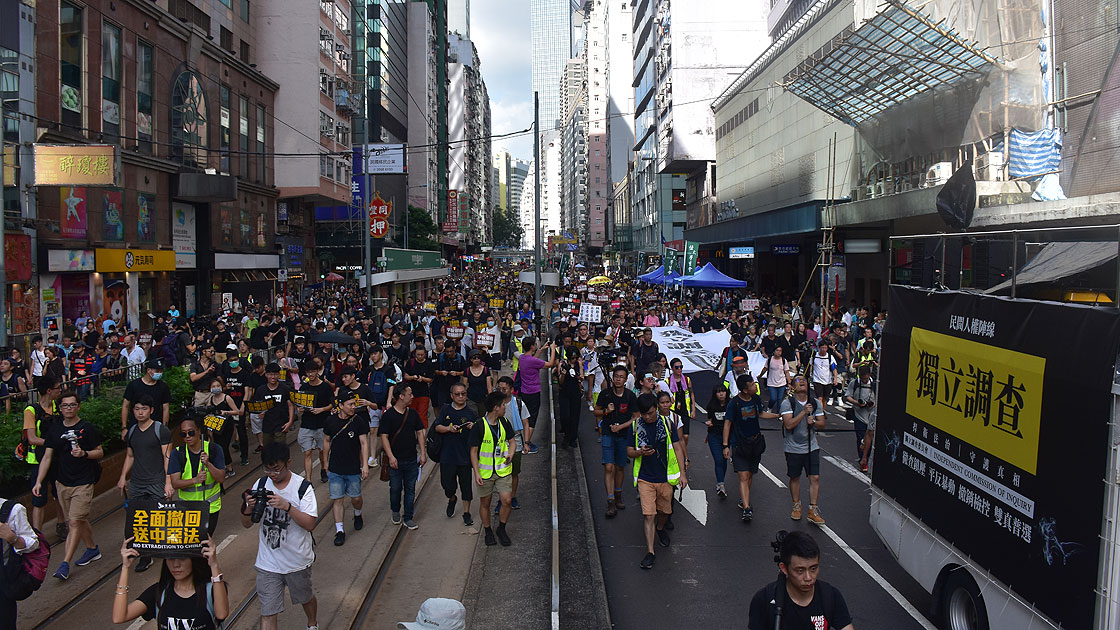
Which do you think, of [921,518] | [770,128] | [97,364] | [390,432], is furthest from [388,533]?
[770,128]

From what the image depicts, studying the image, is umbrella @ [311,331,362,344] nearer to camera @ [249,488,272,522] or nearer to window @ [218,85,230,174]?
camera @ [249,488,272,522]

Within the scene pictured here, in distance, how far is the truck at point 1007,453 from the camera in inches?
170

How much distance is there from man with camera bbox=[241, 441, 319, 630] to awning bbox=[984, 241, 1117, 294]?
519 cm

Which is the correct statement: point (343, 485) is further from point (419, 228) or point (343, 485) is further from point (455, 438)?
point (419, 228)

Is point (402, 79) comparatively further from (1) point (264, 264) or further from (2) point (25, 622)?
(2) point (25, 622)

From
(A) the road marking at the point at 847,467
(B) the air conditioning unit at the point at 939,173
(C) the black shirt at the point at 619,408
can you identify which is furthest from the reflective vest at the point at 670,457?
(B) the air conditioning unit at the point at 939,173

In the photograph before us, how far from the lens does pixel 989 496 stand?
5.39 metres

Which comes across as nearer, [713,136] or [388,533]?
[388,533]

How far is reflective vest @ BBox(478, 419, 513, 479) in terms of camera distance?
8.59 m

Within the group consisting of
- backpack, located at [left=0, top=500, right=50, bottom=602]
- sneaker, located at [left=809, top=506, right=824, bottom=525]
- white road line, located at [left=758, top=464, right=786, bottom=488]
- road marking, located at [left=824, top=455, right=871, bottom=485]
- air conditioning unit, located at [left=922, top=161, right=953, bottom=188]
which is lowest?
white road line, located at [left=758, top=464, right=786, bottom=488]

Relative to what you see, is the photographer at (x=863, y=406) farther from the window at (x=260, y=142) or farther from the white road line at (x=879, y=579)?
the window at (x=260, y=142)

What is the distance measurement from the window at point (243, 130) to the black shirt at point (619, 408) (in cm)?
3413

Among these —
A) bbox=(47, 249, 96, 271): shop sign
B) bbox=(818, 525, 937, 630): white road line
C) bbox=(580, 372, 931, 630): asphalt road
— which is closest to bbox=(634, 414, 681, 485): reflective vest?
bbox=(580, 372, 931, 630): asphalt road

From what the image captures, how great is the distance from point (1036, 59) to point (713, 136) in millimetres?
46611
